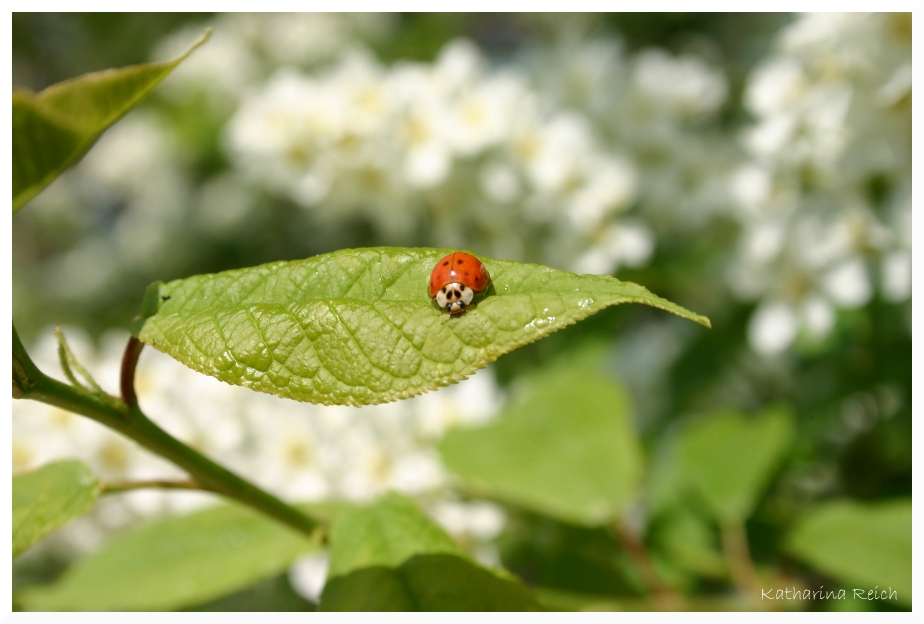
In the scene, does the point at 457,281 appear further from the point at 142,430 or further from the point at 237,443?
the point at 237,443

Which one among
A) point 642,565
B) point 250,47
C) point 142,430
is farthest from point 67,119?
point 250,47

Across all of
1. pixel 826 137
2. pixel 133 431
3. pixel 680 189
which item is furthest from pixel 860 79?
pixel 133 431

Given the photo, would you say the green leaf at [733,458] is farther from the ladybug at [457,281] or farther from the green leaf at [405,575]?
the ladybug at [457,281]

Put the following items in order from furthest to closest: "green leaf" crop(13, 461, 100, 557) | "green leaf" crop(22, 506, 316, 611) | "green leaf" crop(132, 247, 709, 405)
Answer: "green leaf" crop(22, 506, 316, 611) → "green leaf" crop(13, 461, 100, 557) → "green leaf" crop(132, 247, 709, 405)

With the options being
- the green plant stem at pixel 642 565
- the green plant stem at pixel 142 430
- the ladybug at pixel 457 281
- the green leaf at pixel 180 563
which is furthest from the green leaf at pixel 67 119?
the green plant stem at pixel 642 565

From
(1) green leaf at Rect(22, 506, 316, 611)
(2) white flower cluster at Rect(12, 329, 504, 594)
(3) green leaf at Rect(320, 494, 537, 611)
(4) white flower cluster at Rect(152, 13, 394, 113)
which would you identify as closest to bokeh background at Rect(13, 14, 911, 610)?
(2) white flower cluster at Rect(12, 329, 504, 594)

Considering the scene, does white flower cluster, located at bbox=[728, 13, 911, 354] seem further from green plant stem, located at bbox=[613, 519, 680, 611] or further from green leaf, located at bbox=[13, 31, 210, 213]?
green leaf, located at bbox=[13, 31, 210, 213]
